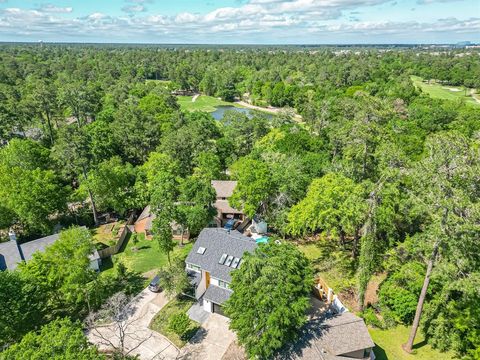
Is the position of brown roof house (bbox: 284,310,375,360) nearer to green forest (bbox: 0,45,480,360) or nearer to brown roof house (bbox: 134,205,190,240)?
green forest (bbox: 0,45,480,360)

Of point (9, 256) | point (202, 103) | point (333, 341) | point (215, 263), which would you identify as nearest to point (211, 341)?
Result: point (215, 263)

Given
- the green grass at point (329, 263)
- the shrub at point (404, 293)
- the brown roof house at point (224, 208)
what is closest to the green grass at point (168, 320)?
the green grass at point (329, 263)

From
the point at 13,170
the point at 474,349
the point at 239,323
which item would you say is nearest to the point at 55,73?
the point at 13,170

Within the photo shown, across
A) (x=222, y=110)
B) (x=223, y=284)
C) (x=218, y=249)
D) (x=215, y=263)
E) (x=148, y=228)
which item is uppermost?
(x=218, y=249)

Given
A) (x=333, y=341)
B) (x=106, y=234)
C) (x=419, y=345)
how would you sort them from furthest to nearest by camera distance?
(x=106, y=234) → (x=419, y=345) → (x=333, y=341)

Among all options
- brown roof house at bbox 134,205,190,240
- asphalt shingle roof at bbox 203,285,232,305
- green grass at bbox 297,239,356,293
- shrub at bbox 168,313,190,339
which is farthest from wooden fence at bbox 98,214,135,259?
green grass at bbox 297,239,356,293

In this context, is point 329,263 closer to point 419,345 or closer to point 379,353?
point 379,353
